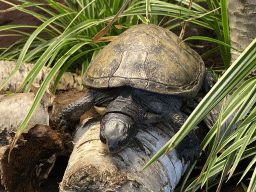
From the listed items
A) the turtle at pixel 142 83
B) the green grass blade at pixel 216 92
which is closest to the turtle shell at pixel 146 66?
the turtle at pixel 142 83

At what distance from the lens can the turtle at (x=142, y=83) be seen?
1.51 meters

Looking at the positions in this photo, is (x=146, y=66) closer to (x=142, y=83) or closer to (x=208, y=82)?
(x=142, y=83)

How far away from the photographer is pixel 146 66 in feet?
5.13

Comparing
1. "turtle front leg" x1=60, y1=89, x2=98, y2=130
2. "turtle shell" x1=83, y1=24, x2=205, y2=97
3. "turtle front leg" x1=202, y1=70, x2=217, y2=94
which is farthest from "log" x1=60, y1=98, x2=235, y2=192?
"turtle front leg" x1=202, y1=70, x2=217, y2=94

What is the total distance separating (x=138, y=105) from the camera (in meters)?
1.59

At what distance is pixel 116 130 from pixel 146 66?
1.46 ft

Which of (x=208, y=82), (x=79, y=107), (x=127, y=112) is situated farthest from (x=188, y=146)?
(x=79, y=107)

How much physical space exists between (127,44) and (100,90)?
0.35 m

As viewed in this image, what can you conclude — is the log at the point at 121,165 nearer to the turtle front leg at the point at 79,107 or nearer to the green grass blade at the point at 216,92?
the turtle front leg at the point at 79,107

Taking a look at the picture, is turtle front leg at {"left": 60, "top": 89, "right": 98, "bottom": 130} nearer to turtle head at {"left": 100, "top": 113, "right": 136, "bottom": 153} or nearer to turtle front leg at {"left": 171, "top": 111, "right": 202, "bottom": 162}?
turtle head at {"left": 100, "top": 113, "right": 136, "bottom": 153}

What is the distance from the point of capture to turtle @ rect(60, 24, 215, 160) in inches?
59.6

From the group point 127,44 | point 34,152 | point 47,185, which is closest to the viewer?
point 127,44

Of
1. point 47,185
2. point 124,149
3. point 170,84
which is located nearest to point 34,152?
point 47,185

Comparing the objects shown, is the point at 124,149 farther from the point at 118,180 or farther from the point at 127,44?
the point at 127,44
